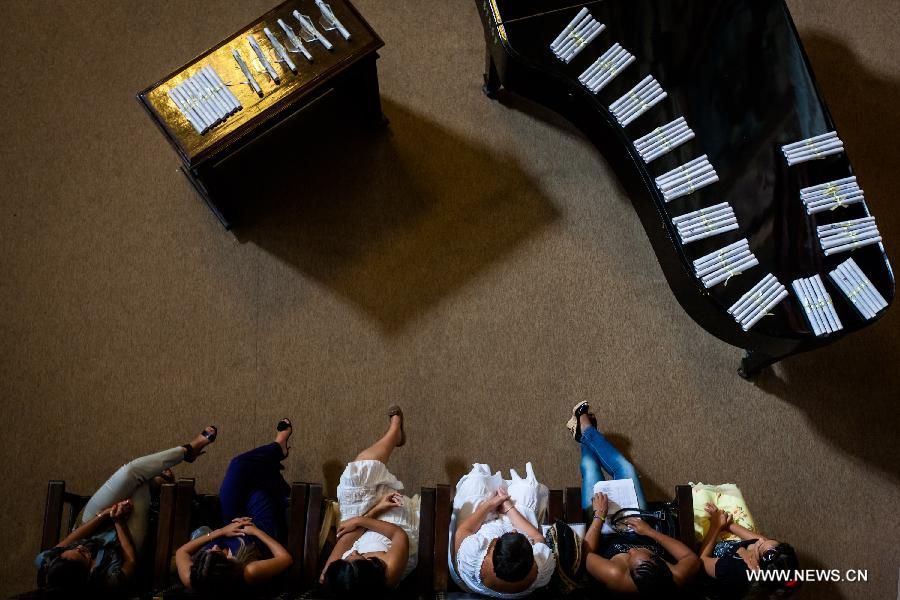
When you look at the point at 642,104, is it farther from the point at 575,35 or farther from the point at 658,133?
the point at 575,35

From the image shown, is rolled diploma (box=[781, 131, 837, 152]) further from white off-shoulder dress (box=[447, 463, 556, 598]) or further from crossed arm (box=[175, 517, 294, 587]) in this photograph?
crossed arm (box=[175, 517, 294, 587])

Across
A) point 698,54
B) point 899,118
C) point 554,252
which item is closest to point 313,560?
point 554,252

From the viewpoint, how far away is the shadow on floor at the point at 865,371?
3285 millimetres

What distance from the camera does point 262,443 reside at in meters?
3.25

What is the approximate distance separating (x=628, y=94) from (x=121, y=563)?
2.78m

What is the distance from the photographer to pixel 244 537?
2.59 metres

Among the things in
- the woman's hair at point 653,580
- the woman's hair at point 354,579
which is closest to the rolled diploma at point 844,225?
the woman's hair at point 653,580

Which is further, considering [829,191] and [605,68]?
[605,68]

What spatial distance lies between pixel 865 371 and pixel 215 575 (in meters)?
3.10

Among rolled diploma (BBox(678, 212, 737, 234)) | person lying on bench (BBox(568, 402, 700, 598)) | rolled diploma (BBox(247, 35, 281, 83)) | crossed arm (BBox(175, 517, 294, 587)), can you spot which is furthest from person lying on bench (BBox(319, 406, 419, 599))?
rolled diploma (BBox(247, 35, 281, 83))

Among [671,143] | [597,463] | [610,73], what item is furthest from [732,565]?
[610,73]

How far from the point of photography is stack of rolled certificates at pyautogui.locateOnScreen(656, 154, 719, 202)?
285 centimetres

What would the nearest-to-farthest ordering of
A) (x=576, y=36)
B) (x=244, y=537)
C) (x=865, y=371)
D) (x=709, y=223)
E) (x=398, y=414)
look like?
(x=244, y=537)
(x=709, y=223)
(x=576, y=36)
(x=398, y=414)
(x=865, y=371)

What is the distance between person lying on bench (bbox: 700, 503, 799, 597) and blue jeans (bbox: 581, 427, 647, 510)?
0.34 meters
